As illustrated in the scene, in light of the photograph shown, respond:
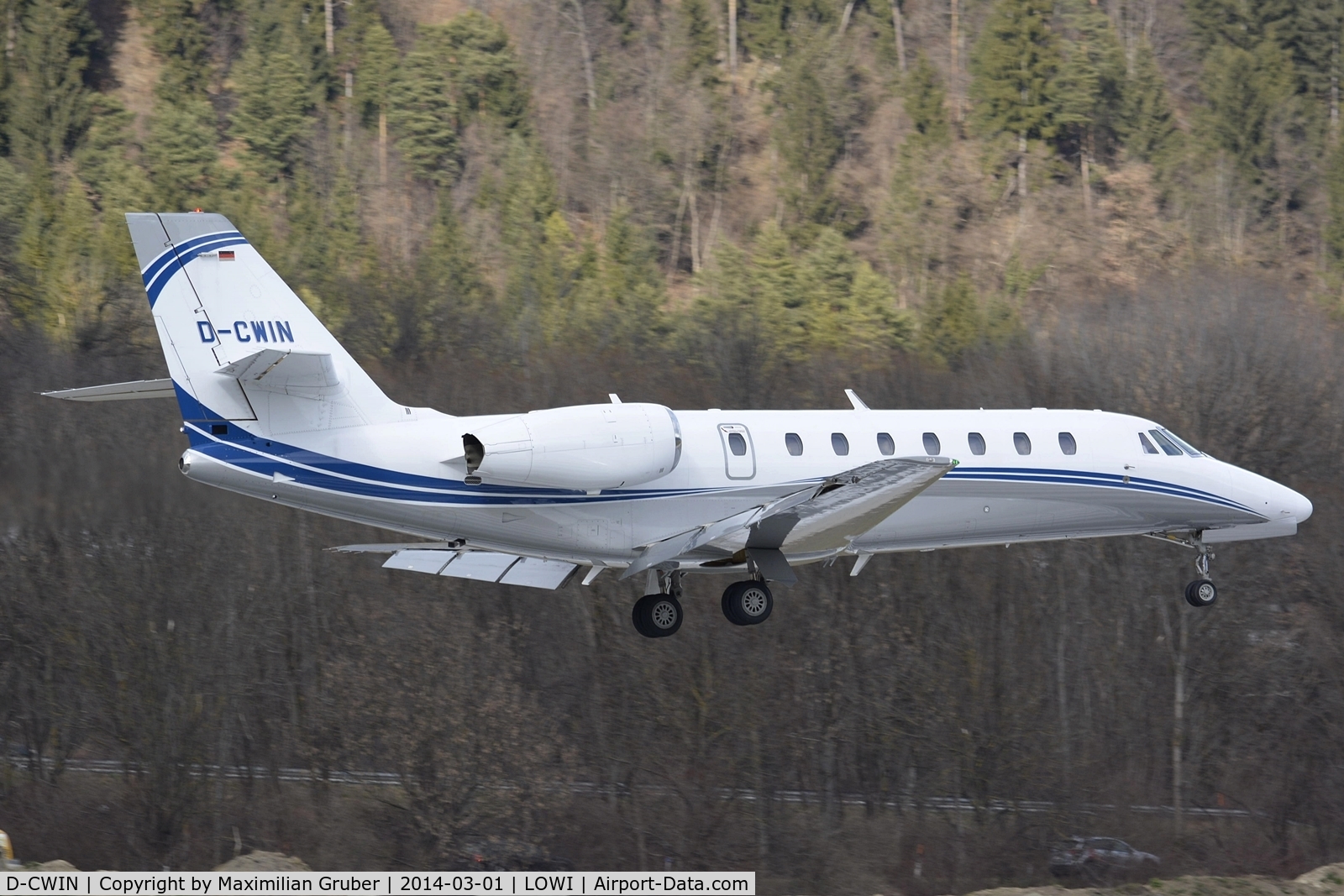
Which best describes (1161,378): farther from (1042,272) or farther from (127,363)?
(127,363)

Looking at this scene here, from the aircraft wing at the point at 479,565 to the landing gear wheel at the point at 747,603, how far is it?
88.7 inches

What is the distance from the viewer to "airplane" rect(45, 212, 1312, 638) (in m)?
20.0

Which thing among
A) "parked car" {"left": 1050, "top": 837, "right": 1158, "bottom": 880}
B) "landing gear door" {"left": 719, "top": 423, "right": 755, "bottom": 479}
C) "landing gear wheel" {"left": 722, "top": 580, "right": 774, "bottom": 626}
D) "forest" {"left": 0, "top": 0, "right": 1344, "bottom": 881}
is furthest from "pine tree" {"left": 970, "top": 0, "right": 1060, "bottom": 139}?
"landing gear wheel" {"left": 722, "top": 580, "right": 774, "bottom": 626}

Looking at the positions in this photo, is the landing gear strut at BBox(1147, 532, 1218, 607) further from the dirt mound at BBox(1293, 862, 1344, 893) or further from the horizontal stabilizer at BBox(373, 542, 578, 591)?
the dirt mound at BBox(1293, 862, 1344, 893)

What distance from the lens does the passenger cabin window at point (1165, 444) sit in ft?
84.5

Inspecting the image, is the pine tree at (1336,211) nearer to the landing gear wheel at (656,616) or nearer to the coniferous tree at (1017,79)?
the coniferous tree at (1017,79)

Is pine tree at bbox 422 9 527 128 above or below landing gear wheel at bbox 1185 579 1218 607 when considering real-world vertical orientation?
above

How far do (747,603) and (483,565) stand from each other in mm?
3768

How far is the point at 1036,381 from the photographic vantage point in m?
48.4

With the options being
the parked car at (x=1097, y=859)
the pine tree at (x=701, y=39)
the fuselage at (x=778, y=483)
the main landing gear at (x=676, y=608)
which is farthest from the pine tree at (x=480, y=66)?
the main landing gear at (x=676, y=608)

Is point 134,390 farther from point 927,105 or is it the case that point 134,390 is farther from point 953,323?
point 927,105

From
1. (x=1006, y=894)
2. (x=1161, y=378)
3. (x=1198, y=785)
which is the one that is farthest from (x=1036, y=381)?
(x=1006, y=894)

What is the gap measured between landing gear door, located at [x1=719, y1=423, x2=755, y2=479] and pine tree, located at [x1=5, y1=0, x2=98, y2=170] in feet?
186

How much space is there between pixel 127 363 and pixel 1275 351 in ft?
98.5
